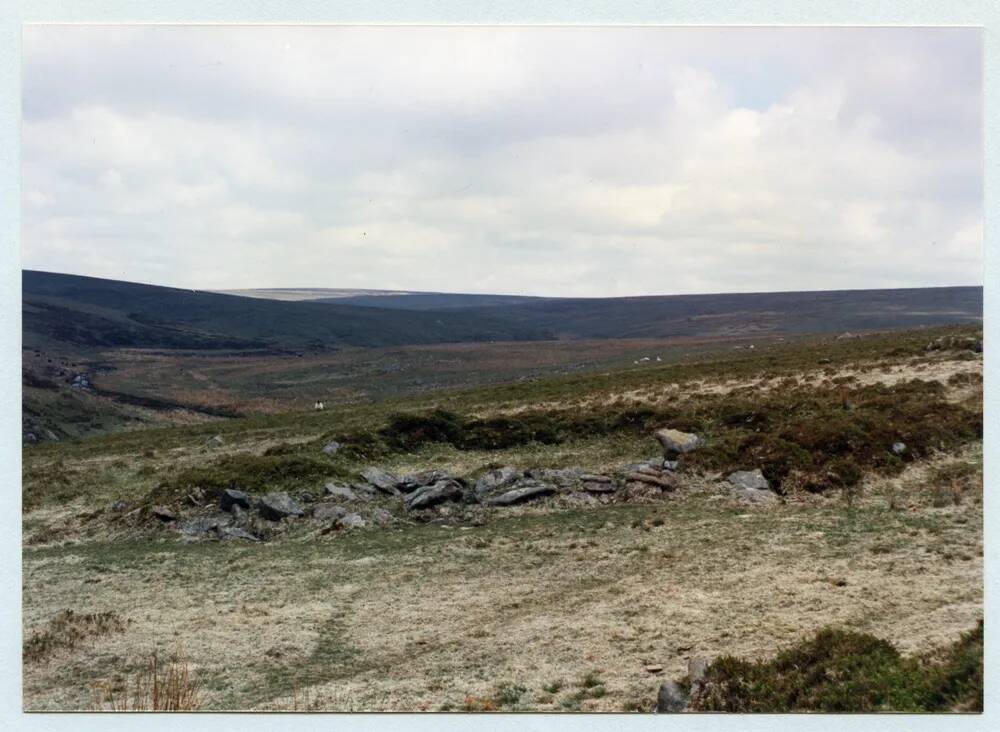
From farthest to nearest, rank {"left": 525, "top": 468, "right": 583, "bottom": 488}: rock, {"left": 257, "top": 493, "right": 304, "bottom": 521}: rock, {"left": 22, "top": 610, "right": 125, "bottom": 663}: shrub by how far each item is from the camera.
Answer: {"left": 525, "top": 468, "right": 583, "bottom": 488}: rock
{"left": 257, "top": 493, "right": 304, "bottom": 521}: rock
{"left": 22, "top": 610, "right": 125, "bottom": 663}: shrub

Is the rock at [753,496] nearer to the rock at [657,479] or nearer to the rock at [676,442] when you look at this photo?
the rock at [657,479]

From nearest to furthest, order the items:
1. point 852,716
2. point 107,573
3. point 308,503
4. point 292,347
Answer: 1. point 852,716
2. point 107,573
3. point 308,503
4. point 292,347

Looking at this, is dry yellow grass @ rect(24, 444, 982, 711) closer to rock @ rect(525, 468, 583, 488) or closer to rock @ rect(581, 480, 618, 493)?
rock @ rect(581, 480, 618, 493)

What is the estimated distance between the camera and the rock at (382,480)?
25203mm

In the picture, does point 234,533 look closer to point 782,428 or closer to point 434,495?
point 434,495

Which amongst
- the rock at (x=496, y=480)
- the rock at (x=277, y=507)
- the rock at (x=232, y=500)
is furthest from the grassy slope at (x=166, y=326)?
the rock at (x=496, y=480)

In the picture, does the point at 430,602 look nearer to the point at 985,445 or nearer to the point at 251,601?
the point at 251,601

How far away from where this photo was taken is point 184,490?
2500cm

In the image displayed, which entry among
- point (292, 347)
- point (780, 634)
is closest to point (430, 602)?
point (780, 634)

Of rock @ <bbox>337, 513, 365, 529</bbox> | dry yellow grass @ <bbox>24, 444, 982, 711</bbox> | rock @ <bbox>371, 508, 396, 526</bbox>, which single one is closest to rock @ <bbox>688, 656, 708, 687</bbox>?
dry yellow grass @ <bbox>24, 444, 982, 711</bbox>

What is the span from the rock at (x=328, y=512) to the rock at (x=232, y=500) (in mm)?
2356

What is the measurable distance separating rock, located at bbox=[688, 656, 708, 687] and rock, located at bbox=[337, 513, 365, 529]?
12720 millimetres

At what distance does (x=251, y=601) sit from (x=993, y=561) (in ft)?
48.4

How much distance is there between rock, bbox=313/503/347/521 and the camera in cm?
2301
